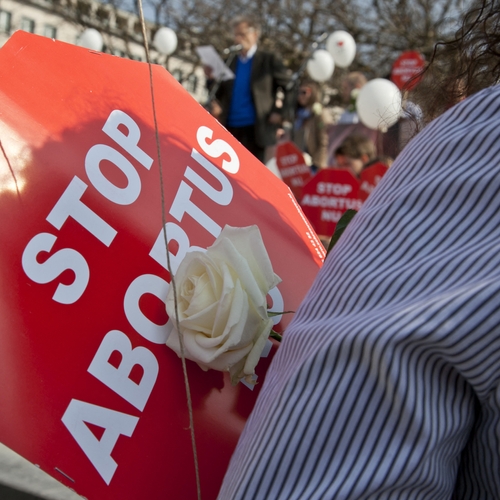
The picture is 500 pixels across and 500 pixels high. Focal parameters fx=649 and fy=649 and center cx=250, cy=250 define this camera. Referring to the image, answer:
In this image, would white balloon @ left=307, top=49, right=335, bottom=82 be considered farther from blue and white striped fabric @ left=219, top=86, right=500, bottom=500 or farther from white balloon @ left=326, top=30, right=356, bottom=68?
blue and white striped fabric @ left=219, top=86, right=500, bottom=500

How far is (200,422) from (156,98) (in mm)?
523

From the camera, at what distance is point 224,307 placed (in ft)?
2.55

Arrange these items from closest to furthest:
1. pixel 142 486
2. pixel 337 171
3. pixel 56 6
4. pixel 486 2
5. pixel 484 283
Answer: pixel 484 283
pixel 142 486
pixel 486 2
pixel 337 171
pixel 56 6

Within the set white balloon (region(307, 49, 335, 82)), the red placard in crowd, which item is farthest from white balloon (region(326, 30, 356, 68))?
the red placard in crowd

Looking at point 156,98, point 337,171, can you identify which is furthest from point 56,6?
point 156,98

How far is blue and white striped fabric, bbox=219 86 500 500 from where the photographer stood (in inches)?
19.4

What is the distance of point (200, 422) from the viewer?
2.56 ft

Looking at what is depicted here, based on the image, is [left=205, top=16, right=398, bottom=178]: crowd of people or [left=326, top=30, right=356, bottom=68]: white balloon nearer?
[left=205, top=16, right=398, bottom=178]: crowd of people

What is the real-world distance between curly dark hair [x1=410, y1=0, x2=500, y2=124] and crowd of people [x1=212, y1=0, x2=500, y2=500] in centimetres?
41

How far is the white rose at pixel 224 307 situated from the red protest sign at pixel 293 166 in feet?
13.5

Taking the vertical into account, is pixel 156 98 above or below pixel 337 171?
below

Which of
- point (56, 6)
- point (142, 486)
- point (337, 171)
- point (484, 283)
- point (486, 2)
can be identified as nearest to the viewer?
point (484, 283)

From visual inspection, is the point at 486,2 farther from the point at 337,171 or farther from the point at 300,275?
the point at 337,171

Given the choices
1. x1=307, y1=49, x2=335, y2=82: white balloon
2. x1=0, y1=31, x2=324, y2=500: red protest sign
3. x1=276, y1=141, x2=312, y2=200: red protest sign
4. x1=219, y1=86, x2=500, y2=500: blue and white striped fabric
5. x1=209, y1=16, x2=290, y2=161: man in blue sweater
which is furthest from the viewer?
x1=307, y1=49, x2=335, y2=82: white balloon
